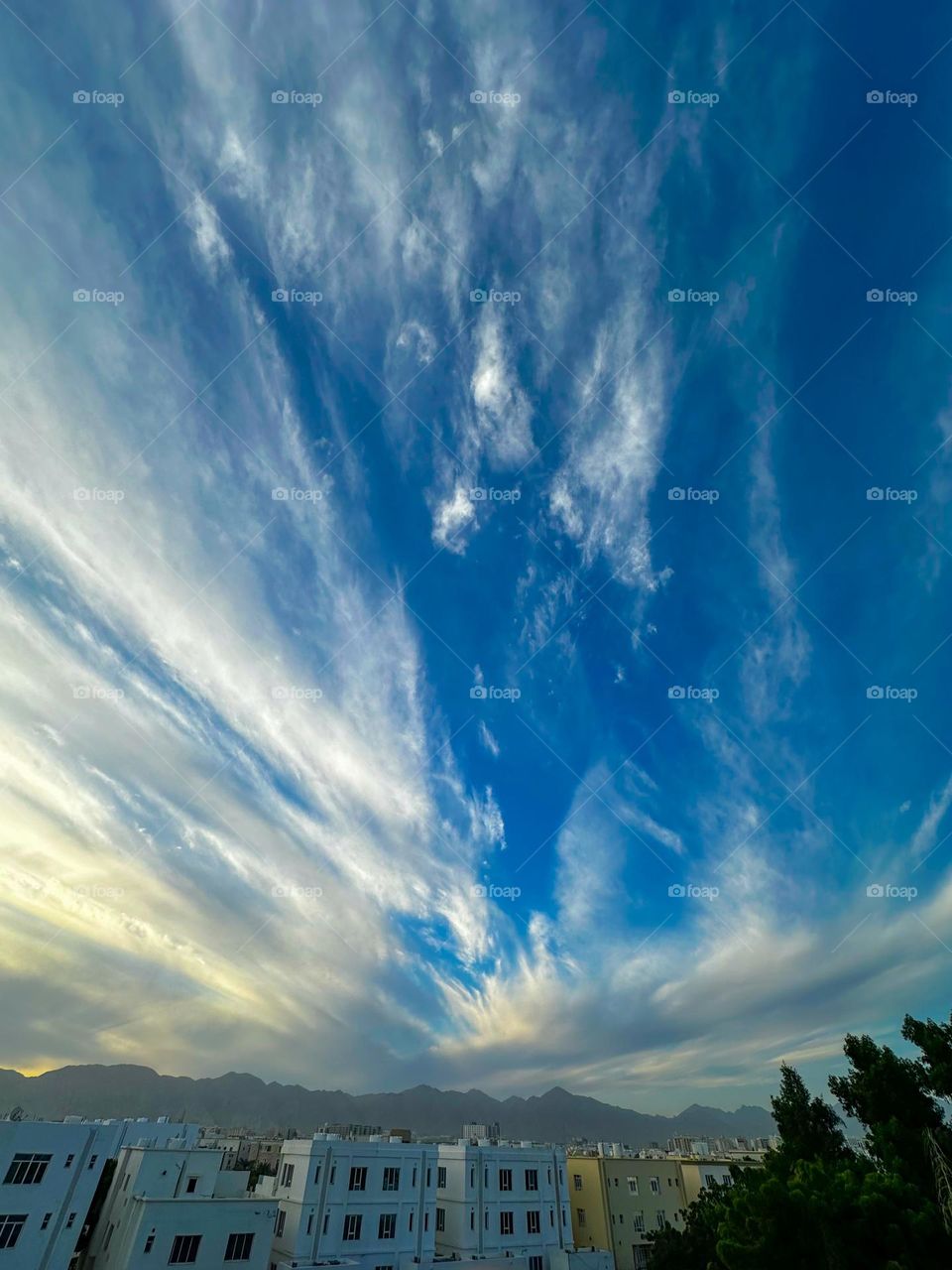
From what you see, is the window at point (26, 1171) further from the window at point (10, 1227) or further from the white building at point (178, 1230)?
the white building at point (178, 1230)

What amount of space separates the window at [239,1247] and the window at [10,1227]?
37.6 ft

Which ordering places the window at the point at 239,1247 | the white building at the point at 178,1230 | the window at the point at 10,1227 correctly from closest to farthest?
the white building at the point at 178,1230 < the window at the point at 239,1247 < the window at the point at 10,1227

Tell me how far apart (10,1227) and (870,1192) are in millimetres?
41797

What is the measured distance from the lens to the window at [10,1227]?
A: 3253 cm

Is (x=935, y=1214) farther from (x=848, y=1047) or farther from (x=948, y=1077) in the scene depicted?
(x=848, y=1047)

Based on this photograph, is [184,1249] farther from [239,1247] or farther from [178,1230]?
[239,1247]

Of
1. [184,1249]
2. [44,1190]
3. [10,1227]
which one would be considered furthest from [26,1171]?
[184,1249]

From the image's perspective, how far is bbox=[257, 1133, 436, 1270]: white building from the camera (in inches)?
1495

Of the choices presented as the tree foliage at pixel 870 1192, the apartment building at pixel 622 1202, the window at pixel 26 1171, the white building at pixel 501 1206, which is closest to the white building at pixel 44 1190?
the window at pixel 26 1171

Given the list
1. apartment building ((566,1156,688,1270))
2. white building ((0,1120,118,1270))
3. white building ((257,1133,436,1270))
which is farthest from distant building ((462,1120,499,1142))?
white building ((0,1120,118,1270))

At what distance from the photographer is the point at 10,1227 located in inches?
1293

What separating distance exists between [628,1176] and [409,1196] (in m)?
27.4

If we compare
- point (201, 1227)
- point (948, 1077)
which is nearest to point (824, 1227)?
point (948, 1077)

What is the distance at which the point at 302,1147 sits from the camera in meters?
40.0
